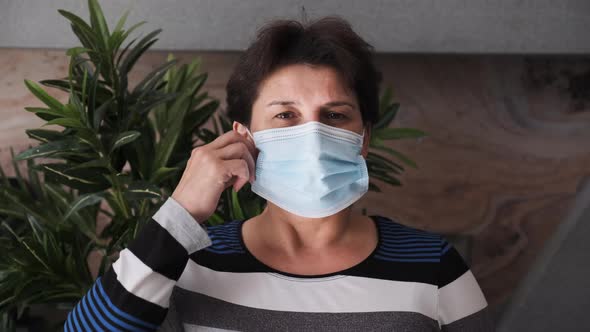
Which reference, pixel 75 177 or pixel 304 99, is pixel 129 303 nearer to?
pixel 304 99

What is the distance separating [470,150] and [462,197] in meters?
0.20

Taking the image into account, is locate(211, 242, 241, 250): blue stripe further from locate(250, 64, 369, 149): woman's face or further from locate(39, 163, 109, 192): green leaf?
locate(39, 163, 109, 192): green leaf

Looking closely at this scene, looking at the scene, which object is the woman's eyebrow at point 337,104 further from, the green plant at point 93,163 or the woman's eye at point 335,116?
the green plant at point 93,163

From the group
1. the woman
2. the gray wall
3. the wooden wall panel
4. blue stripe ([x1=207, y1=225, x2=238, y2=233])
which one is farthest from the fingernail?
the wooden wall panel

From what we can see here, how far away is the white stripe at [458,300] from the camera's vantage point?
1.04m

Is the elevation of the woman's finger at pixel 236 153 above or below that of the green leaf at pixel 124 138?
above

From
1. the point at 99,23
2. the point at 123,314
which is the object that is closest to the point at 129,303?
the point at 123,314

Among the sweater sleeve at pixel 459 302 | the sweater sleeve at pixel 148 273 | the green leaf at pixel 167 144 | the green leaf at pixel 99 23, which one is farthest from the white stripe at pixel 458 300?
the green leaf at pixel 99 23

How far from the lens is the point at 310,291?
3.34 ft

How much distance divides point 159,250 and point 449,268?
56 cm

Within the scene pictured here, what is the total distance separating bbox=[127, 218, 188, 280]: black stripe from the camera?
0.91 m

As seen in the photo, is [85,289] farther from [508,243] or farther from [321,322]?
[508,243]

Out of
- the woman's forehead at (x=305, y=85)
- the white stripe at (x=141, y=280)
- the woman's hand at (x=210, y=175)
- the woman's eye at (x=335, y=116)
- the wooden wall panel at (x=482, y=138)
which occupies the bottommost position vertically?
the wooden wall panel at (x=482, y=138)

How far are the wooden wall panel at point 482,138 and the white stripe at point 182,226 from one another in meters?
1.24
